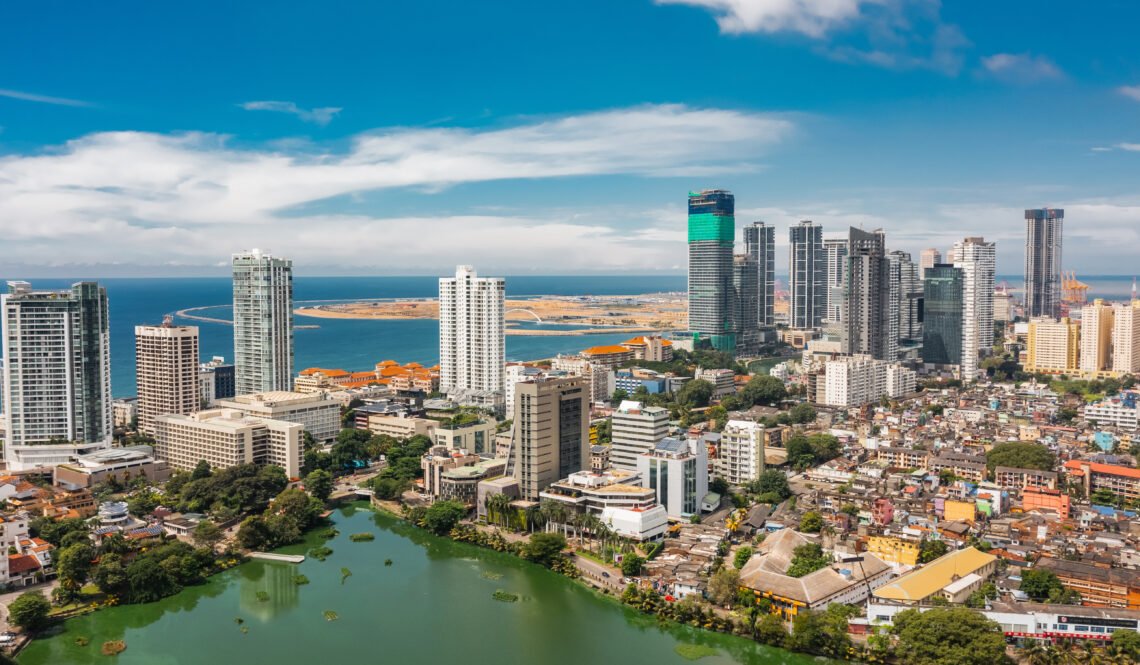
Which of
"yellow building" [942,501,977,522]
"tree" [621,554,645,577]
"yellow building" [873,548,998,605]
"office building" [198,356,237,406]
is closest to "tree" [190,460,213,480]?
"tree" [621,554,645,577]

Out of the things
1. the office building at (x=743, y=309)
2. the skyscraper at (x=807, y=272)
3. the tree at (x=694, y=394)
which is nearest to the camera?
the tree at (x=694, y=394)

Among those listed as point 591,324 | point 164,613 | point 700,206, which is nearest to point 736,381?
point 700,206

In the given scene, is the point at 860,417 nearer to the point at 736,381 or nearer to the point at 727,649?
the point at 736,381

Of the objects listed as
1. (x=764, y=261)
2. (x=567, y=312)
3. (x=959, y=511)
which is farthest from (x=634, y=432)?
(x=567, y=312)

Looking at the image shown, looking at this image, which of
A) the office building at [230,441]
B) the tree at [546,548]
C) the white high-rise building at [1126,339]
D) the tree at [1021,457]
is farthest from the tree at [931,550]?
the white high-rise building at [1126,339]

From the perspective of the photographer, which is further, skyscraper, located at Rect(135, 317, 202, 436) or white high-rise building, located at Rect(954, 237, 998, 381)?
white high-rise building, located at Rect(954, 237, 998, 381)

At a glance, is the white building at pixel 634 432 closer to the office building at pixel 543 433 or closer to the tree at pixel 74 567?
the office building at pixel 543 433

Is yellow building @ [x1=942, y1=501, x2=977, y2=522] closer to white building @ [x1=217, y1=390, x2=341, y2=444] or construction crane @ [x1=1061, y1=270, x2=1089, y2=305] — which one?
white building @ [x1=217, y1=390, x2=341, y2=444]

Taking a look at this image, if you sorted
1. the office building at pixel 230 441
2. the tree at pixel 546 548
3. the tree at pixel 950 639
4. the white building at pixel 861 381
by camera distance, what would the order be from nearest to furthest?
1. the tree at pixel 950 639
2. the tree at pixel 546 548
3. the office building at pixel 230 441
4. the white building at pixel 861 381
